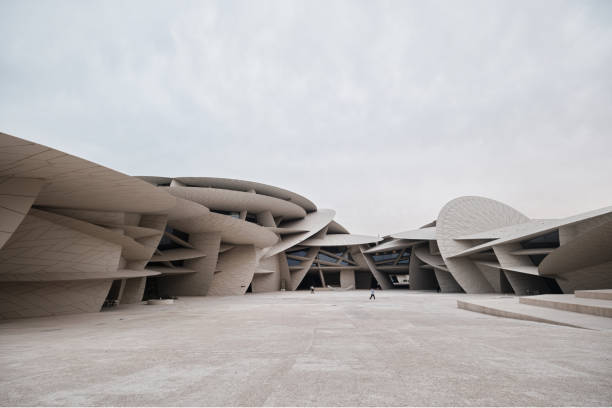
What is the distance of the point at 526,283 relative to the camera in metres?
25.5

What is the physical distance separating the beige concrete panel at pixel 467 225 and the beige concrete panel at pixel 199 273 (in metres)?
21.1

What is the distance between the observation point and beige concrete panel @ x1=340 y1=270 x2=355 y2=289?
5047 centimetres

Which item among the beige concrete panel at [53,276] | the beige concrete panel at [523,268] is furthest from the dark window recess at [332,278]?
the beige concrete panel at [53,276]

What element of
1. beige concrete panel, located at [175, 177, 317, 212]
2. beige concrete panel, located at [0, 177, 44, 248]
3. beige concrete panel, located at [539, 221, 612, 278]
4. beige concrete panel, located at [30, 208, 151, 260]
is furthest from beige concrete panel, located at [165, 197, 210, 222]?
beige concrete panel, located at [539, 221, 612, 278]

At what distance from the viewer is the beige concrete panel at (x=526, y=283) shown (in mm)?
25328

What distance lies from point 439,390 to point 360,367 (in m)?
1.27

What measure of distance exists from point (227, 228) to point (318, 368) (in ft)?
72.8

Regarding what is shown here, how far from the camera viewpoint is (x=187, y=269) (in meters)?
27.2

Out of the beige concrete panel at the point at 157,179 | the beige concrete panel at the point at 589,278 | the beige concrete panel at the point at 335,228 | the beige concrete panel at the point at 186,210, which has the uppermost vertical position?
the beige concrete panel at the point at 157,179

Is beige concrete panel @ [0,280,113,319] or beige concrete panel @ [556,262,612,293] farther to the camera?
beige concrete panel @ [556,262,612,293]

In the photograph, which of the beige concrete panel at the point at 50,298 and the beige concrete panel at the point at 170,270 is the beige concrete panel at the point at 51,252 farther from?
the beige concrete panel at the point at 170,270

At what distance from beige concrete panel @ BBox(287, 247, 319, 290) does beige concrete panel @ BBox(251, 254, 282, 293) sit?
3845 mm

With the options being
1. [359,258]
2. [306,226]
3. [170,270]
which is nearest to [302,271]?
[306,226]

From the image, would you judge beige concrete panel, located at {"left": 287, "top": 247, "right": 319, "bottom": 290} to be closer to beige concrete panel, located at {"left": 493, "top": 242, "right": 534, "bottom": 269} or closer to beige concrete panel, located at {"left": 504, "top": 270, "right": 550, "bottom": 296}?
beige concrete panel, located at {"left": 493, "top": 242, "right": 534, "bottom": 269}
